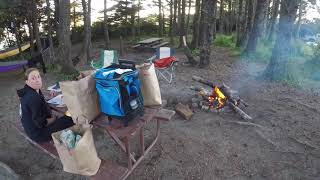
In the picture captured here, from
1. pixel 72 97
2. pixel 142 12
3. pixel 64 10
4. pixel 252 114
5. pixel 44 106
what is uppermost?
pixel 142 12

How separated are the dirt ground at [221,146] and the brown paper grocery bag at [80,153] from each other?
38.7 inches

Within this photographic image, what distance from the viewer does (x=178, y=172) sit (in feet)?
12.4

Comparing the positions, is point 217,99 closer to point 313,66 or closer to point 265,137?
point 265,137

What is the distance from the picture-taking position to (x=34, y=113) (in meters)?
3.27

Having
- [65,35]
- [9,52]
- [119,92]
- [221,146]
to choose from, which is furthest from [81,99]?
[9,52]

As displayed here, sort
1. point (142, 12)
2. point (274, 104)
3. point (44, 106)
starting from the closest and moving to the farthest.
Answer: point (44, 106) → point (274, 104) → point (142, 12)

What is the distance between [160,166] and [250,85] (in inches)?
185

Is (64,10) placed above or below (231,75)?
above

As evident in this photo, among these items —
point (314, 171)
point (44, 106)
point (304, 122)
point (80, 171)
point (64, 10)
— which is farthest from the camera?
point (64, 10)

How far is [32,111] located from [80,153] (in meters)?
1.01

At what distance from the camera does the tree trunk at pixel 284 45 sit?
746 centimetres

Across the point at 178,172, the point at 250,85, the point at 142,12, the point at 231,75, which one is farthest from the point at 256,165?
the point at 142,12

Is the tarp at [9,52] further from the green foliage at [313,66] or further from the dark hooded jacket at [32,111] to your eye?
the green foliage at [313,66]

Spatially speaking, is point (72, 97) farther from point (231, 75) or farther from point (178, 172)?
point (231, 75)
